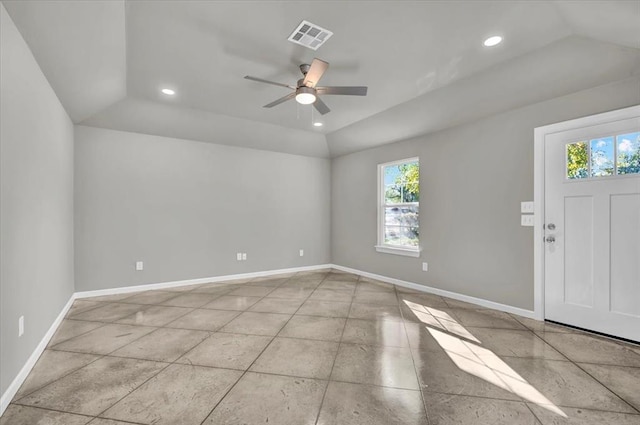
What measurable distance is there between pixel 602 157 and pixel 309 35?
3038 millimetres

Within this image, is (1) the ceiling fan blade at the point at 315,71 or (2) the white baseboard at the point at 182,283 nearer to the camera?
(1) the ceiling fan blade at the point at 315,71

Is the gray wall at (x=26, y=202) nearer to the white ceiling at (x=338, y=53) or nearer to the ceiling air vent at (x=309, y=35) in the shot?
the white ceiling at (x=338, y=53)

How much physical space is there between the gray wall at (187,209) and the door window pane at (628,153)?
4560mm

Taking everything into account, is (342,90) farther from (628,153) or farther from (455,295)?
(455,295)

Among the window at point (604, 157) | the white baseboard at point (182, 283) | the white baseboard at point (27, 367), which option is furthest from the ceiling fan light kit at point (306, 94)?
the white baseboard at point (182, 283)

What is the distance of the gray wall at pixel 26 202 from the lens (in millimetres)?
1877

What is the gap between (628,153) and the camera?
106 inches

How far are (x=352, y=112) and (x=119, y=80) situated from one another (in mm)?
2970

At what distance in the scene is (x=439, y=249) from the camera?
4.32 meters

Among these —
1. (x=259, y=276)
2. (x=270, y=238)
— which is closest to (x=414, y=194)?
(x=270, y=238)

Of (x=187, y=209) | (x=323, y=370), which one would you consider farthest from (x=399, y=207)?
(x=187, y=209)

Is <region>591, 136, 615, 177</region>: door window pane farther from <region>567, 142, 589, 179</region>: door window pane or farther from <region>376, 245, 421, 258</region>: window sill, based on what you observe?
<region>376, 245, 421, 258</region>: window sill

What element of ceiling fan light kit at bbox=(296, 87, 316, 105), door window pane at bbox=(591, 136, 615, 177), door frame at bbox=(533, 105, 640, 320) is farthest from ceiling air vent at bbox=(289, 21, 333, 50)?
door window pane at bbox=(591, 136, 615, 177)

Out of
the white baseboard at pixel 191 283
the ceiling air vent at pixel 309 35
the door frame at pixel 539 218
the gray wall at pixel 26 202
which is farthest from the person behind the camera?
the door frame at pixel 539 218
